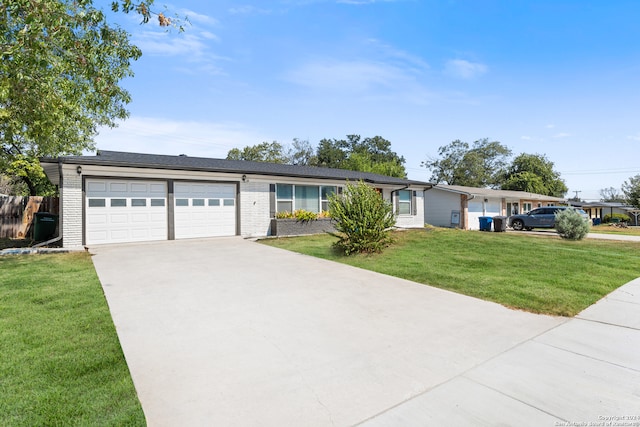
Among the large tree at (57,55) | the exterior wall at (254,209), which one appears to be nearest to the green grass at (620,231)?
the exterior wall at (254,209)

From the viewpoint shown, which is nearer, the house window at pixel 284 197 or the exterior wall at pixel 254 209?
the exterior wall at pixel 254 209

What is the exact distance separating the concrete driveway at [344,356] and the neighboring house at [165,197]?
5.80 meters

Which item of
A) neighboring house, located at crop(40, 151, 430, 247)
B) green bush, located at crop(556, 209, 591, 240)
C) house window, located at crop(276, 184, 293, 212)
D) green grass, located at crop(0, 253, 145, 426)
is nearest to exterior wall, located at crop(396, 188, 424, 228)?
neighboring house, located at crop(40, 151, 430, 247)

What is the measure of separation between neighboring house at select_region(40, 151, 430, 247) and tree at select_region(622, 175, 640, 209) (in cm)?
3755

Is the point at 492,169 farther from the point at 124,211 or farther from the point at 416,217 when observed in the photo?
the point at 124,211

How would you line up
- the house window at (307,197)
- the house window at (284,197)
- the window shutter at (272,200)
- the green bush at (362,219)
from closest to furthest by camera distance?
1. the green bush at (362,219)
2. the window shutter at (272,200)
3. the house window at (284,197)
4. the house window at (307,197)

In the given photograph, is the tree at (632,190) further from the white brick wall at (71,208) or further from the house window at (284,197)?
the white brick wall at (71,208)

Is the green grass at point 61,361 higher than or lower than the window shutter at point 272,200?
lower

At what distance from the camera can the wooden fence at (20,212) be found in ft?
45.0

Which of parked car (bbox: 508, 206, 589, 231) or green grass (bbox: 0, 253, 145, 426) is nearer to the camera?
green grass (bbox: 0, 253, 145, 426)

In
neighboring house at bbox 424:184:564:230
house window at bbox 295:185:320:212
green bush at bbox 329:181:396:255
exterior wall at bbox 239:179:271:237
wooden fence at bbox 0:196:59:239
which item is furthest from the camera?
neighboring house at bbox 424:184:564:230

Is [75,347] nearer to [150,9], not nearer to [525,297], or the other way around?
[525,297]

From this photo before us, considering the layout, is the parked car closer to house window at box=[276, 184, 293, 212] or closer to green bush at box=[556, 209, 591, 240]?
green bush at box=[556, 209, 591, 240]

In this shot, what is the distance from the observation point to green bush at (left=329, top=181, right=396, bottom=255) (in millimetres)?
9273
